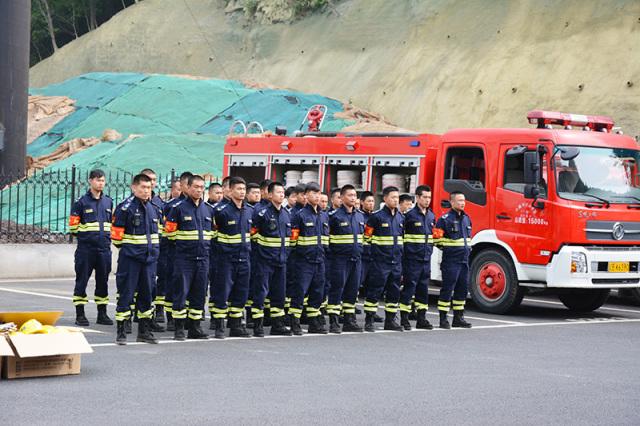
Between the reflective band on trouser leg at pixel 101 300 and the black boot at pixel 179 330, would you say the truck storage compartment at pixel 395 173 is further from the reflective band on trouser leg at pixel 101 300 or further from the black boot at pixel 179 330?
the black boot at pixel 179 330

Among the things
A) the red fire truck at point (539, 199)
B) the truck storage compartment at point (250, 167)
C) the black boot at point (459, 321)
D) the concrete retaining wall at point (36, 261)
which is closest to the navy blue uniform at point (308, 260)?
the black boot at point (459, 321)

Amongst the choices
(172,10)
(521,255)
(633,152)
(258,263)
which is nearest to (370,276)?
(258,263)

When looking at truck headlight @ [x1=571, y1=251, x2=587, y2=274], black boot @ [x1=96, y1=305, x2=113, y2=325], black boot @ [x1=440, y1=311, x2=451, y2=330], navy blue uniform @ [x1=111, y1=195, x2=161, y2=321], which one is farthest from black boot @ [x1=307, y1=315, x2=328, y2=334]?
truck headlight @ [x1=571, y1=251, x2=587, y2=274]

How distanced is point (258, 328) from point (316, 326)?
816 millimetres

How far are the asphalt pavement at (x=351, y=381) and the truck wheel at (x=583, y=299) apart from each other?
9.49 ft

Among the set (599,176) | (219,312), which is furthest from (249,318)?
(599,176)

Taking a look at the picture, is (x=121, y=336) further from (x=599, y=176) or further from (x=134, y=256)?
(x=599, y=176)

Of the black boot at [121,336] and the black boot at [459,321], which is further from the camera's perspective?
the black boot at [459,321]

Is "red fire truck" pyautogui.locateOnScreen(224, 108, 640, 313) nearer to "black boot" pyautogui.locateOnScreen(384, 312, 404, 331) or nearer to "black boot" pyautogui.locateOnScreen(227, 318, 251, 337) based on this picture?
"black boot" pyautogui.locateOnScreen(384, 312, 404, 331)

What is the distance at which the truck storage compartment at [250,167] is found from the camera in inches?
770

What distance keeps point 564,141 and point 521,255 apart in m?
1.68

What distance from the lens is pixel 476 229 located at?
53.3 feet

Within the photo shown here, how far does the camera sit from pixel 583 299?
1720 centimetres

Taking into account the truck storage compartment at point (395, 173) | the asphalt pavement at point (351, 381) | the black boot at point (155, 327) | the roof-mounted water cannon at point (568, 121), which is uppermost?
the roof-mounted water cannon at point (568, 121)
